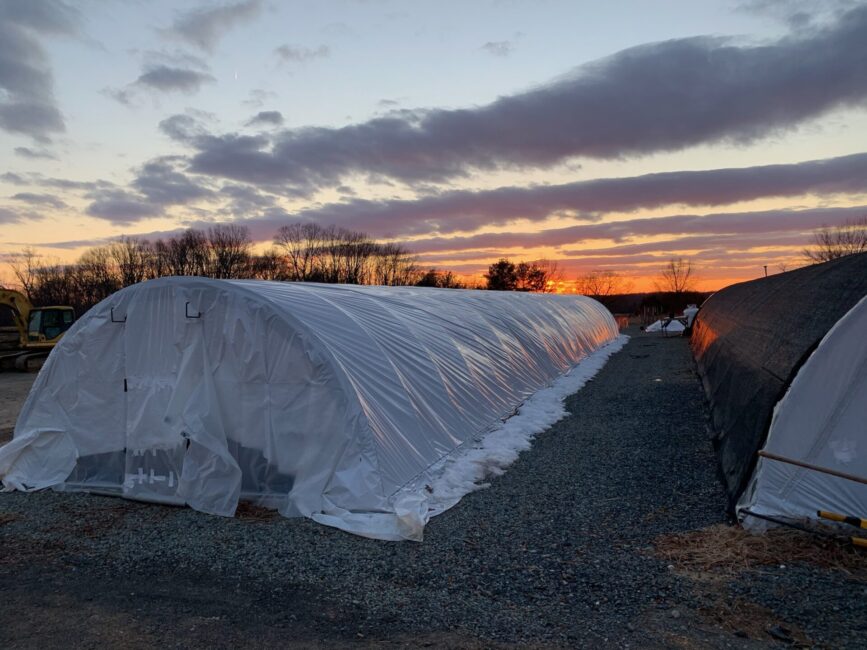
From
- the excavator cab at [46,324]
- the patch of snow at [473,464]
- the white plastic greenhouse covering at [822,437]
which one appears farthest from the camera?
the excavator cab at [46,324]

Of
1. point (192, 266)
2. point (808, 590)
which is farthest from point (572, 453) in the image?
point (192, 266)

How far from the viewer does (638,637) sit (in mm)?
3732

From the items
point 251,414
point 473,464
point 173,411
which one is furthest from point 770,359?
point 173,411

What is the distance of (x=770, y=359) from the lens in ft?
24.5

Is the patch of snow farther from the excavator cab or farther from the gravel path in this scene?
the excavator cab

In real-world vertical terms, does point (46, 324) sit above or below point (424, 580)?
above

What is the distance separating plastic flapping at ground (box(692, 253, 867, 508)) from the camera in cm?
574

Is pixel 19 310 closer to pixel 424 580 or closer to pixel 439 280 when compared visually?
pixel 424 580

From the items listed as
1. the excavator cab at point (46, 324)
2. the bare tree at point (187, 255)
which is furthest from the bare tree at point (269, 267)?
the excavator cab at point (46, 324)

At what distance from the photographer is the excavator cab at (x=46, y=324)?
2266 cm

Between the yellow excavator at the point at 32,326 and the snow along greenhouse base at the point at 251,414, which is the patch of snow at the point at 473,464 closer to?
the snow along greenhouse base at the point at 251,414

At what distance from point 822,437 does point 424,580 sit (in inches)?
151

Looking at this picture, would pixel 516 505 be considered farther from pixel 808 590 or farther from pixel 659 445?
pixel 659 445

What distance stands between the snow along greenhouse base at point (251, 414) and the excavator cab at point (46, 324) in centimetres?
1787
